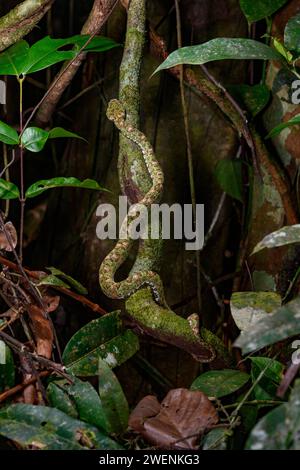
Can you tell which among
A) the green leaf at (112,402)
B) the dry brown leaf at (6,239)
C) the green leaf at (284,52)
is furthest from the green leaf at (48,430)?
the green leaf at (284,52)

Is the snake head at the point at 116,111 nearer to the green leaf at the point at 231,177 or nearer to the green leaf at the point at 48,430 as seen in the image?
the green leaf at the point at 231,177

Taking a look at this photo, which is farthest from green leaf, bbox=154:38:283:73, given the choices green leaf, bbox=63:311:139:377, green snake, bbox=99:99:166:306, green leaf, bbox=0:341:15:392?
green leaf, bbox=0:341:15:392

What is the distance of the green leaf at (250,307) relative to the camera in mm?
1132

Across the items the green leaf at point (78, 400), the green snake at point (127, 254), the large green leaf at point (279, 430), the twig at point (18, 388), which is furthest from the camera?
the green snake at point (127, 254)

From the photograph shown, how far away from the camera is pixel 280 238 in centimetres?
94

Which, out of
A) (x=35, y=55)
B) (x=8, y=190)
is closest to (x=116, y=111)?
(x=35, y=55)

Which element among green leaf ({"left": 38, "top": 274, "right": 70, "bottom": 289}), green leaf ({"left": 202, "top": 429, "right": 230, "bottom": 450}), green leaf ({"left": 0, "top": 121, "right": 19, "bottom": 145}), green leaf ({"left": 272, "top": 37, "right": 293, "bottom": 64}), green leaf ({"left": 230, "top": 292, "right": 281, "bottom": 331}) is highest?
green leaf ({"left": 272, "top": 37, "right": 293, "bottom": 64})

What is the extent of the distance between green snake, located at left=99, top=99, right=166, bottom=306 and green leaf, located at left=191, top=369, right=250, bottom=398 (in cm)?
22

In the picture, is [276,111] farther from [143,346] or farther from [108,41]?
[143,346]

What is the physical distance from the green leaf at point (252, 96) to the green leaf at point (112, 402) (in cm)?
84

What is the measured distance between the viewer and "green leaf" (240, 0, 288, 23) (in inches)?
56.2

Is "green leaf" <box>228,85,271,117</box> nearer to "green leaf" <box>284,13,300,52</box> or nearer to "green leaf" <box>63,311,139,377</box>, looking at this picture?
"green leaf" <box>284,13,300,52</box>

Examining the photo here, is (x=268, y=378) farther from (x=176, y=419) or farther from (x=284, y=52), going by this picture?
(x=284, y=52)

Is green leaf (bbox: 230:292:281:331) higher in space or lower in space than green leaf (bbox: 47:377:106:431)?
higher
